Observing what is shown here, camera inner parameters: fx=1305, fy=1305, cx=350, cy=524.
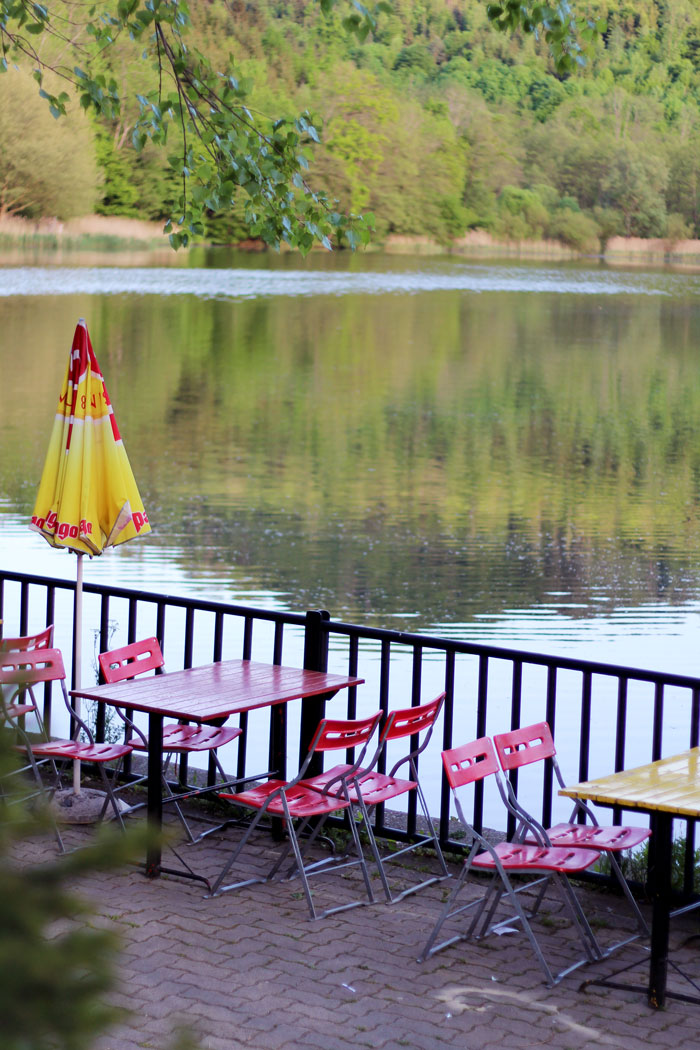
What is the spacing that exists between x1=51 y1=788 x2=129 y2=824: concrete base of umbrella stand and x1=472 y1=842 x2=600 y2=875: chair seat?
2.10 metres

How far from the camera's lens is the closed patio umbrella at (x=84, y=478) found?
6.32 metres

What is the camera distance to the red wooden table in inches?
213

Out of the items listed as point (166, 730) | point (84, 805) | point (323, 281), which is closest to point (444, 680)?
point (166, 730)

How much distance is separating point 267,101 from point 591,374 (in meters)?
37.3

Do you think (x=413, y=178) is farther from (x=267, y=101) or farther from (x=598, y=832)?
(x=598, y=832)

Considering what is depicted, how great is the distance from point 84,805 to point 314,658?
1333 millimetres

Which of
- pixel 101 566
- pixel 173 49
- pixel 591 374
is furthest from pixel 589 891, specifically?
pixel 591 374

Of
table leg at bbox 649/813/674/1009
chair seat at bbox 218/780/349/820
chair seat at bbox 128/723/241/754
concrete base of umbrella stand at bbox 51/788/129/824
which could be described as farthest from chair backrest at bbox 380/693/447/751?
concrete base of umbrella stand at bbox 51/788/129/824

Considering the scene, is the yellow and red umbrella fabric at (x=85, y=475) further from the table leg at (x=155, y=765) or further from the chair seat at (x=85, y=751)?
the table leg at (x=155, y=765)

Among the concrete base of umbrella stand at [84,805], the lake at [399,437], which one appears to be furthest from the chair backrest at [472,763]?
the lake at [399,437]

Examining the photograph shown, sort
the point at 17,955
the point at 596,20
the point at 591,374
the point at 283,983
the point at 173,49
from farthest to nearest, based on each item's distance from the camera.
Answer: the point at 591,374 < the point at 173,49 < the point at 596,20 < the point at 283,983 < the point at 17,955

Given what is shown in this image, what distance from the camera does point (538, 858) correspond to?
468cm

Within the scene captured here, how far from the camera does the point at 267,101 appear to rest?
87.9 m

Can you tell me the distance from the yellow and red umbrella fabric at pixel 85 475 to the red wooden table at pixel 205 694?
814mm
